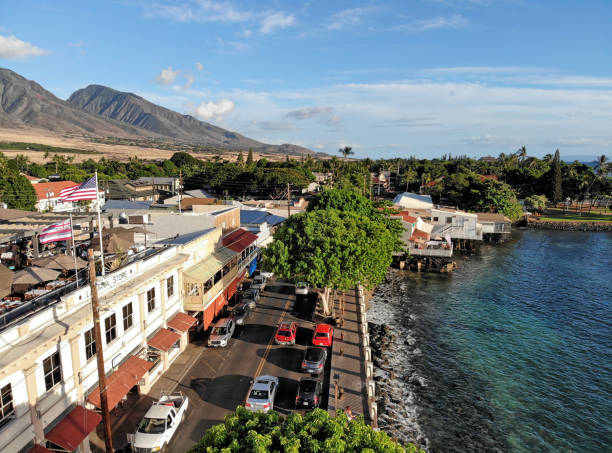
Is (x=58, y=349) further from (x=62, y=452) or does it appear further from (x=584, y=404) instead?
(x=584, y=404)

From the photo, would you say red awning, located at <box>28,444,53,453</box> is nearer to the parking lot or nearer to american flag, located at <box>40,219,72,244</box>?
the parking lot

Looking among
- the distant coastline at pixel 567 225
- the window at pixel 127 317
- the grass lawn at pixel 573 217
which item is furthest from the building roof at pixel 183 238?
the grass lawn at pixel 573 217

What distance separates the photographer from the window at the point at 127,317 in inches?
952

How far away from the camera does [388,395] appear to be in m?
31.2

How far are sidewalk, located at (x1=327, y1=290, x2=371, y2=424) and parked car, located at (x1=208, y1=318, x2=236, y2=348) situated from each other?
9.18 metres

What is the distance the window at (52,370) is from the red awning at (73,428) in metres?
1.88

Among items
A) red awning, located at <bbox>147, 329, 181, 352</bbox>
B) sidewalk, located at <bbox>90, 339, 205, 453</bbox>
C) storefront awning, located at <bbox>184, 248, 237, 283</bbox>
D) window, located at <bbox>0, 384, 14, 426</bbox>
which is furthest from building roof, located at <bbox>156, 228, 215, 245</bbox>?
window, located at <bbox>0, 384, 14, 426</bbox>

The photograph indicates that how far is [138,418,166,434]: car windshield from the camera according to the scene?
21.1 metres

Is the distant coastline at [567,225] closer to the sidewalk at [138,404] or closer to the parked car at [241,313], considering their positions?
the parked car at [241,313]

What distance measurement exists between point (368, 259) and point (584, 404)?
67.2 feet

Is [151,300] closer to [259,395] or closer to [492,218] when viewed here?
[259,395]

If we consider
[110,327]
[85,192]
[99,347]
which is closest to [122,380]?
[110,327]

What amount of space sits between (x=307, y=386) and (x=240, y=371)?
244 inches

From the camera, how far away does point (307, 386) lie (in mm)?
26062
